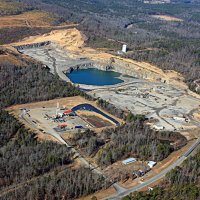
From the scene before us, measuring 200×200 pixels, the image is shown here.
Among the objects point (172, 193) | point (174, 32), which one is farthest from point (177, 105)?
point (174, 32)

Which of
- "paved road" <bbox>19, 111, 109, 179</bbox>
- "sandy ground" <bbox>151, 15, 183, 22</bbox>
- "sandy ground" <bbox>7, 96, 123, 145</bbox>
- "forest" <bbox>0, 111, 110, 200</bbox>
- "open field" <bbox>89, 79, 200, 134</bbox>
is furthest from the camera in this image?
"sandy ground" <bbox>151, 15, 183, 22</bbox>

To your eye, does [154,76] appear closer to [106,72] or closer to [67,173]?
[106,72]

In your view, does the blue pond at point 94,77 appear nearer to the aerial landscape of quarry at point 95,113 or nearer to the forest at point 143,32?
the aerial landscape of quarry at point 95,113

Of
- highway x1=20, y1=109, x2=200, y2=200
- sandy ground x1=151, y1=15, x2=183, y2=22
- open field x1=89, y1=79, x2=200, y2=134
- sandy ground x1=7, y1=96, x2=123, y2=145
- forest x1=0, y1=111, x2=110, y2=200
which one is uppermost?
sandy ground x1=151, y1=15, x2=183, y2=22

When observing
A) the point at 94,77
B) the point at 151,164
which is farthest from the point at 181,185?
the point at 94,77

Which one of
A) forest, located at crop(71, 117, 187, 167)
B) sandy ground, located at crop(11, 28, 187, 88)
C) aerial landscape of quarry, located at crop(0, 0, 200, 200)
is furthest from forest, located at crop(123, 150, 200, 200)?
sandy ground, located at crop(11, 28, 187, 88)

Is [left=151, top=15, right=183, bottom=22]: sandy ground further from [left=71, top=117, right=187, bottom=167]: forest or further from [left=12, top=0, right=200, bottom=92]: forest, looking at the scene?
[left=71, top=117, right=187, bottom=167]: forest

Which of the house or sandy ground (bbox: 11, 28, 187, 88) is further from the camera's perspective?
sandy ground (bbox: 11, 28, 187, 88)
